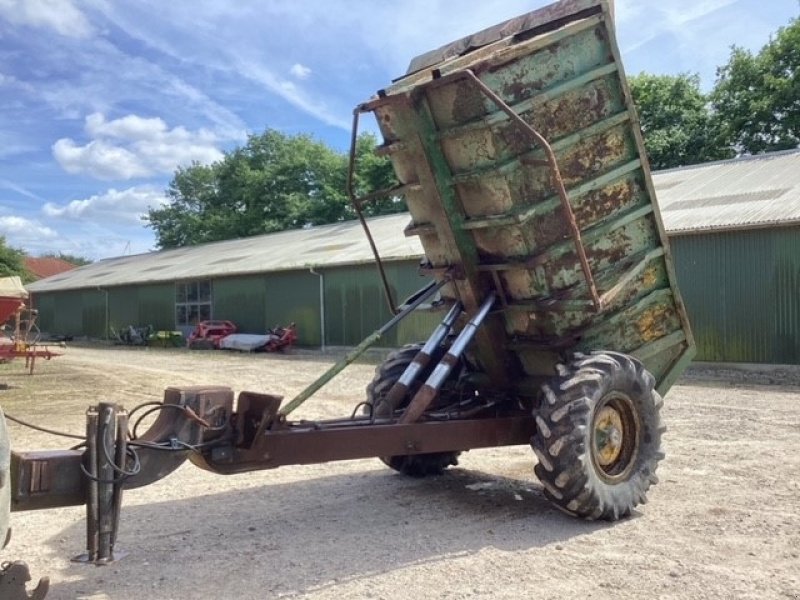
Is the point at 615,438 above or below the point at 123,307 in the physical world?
below

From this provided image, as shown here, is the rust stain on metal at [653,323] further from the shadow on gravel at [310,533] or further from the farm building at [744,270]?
the farm building at [744,270]

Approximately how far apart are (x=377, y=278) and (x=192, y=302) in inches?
512

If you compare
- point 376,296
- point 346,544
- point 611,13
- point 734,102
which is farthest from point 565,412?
point 734,102

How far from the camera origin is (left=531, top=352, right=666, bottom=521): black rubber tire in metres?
6.04

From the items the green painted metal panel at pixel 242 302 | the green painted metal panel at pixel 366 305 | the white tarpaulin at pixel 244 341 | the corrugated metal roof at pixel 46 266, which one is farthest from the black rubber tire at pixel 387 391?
the corrugated metal roof at pixel 46 266

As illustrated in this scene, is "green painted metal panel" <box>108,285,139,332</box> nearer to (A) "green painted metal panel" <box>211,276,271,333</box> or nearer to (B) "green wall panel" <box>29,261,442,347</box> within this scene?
(B) "green wall panel" <box>29,261,442,347</box>

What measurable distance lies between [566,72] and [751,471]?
4.39 metres

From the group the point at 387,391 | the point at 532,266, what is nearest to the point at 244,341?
the point at 387,391

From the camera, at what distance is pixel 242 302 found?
Answer: 110 ft

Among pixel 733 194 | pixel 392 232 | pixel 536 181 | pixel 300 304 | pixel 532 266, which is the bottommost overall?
pixel 532 266

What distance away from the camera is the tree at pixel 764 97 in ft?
126

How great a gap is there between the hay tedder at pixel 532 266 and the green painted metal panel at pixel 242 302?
2555cm

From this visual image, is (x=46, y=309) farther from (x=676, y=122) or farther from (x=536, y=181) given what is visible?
(x=536, y=181)

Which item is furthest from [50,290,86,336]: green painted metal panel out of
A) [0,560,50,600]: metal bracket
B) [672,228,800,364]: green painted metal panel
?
[0,560,50,600]: metal bracket
